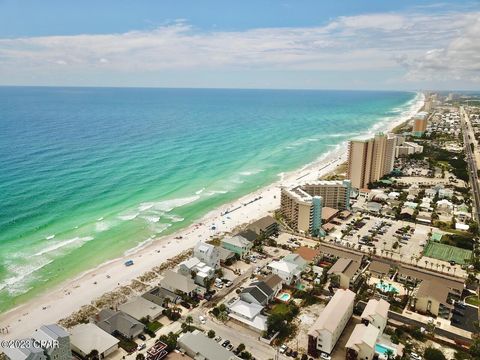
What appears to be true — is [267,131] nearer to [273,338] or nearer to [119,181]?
[119,181]

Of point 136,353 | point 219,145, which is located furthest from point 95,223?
point 219,145

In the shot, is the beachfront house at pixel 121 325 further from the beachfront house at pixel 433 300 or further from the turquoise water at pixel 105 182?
the beachfront house at pixel 433 300

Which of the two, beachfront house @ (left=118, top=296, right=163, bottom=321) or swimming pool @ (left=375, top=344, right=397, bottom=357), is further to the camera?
beachfront house @ (left=118, top=296, right=163, bottom=321)

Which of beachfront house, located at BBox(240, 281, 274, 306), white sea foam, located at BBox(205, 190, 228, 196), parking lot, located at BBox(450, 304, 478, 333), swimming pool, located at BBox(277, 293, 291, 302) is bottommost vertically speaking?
parking lot, located at BBox(450, 304, 478, 333)

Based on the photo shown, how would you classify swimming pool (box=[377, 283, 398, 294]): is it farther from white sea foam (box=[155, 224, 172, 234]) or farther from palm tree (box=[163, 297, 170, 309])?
white sea foam (box=[155, 224, 172, 234])

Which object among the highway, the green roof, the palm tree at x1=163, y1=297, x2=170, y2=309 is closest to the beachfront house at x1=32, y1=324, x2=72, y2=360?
the palm tree at x1=163, y1=297, x2=170, y2=309

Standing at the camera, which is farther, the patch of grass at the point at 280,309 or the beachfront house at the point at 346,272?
the beachfront house at the point at 346,272

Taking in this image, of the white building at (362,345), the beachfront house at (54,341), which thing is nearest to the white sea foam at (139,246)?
the beachfront house at (54,341)

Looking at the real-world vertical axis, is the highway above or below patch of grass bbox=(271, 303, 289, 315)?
above
